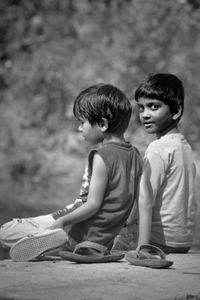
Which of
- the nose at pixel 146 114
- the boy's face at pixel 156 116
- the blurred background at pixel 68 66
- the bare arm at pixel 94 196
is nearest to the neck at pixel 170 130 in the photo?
the boy's face at pixel 156 116

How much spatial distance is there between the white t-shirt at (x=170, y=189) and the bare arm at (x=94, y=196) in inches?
11.4

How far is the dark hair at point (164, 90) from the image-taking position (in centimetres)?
371

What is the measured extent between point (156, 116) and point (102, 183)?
557 millimetres

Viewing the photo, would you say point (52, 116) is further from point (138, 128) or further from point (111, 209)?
point (111, 209)

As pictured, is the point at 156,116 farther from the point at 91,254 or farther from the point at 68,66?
the point at 68,66

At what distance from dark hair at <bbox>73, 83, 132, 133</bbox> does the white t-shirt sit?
246 millimetres

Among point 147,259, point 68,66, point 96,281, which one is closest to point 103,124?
point 147,259

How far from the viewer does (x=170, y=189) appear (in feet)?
11.8

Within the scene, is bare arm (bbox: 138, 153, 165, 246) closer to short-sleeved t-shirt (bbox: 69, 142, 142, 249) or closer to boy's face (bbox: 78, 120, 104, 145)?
short-sleeved t-shirt (bbox: 69, 142, 142, 249)

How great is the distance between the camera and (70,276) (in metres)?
2.82

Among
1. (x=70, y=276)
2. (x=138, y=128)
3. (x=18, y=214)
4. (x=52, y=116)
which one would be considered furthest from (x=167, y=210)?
(x=52, y=116)

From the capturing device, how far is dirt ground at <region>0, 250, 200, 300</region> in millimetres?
2441

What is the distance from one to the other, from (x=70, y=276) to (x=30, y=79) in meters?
6.72

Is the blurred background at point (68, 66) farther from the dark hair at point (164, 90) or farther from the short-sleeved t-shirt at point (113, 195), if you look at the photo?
the short-sleeved t-shirt at point (113, 195)
